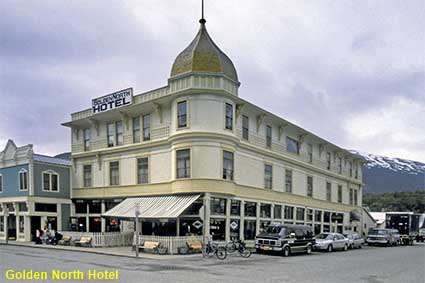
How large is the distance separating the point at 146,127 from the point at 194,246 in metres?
10.7

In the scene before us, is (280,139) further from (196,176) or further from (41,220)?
(41,220)

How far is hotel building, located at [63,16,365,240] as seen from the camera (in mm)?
28703

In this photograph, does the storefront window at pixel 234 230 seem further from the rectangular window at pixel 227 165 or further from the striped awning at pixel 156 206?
the striped awning at pixel 156 206

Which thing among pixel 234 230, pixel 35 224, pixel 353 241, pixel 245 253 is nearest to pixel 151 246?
pixel 245 253

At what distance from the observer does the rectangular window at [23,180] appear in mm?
36906

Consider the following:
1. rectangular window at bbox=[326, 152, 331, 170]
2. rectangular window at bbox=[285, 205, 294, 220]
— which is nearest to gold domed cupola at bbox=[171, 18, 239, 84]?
rectangular window at bbox=[285, 205, 294, 220]

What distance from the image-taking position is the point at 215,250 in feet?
78.6

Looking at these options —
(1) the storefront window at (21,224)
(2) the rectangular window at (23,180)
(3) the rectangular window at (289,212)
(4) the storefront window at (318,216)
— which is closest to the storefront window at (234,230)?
(3) the rectangular window at (289,212)

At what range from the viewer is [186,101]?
29.1 metres

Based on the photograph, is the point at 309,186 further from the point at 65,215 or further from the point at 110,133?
the point at 65,215

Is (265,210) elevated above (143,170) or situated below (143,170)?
below

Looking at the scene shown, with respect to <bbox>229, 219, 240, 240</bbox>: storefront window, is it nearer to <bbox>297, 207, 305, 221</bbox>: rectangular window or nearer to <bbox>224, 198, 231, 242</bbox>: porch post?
<bbox>224, 198, 231, 242</bbox>: porch post

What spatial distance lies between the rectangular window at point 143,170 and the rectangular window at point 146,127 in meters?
1.54

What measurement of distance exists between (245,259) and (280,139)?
53.0 feet
